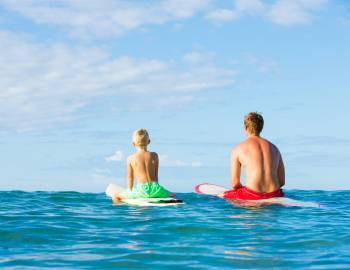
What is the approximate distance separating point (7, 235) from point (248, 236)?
3.11 meters

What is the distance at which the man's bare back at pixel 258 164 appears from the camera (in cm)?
1004

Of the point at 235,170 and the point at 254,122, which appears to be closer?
the point at 254,122

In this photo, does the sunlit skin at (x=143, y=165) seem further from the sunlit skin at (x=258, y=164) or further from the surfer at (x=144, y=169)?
the sunlit skin at (x=258, y=164)

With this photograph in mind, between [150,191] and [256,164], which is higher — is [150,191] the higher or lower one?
the lower one

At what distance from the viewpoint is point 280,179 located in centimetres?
1059

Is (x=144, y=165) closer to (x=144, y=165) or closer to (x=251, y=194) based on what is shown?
(x=144, y=165)

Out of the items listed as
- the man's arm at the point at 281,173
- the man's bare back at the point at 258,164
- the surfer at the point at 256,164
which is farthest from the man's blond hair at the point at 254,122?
the man's arm at the point at 281,173

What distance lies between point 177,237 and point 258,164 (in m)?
3.65

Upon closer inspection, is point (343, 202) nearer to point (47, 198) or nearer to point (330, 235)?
point (330, 235)

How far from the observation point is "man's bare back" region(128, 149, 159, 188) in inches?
431

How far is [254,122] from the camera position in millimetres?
10148

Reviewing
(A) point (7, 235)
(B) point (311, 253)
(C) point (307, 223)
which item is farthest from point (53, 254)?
(C) point (307, 223)

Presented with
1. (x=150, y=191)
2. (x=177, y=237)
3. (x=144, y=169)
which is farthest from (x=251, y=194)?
(x=177, y=237)

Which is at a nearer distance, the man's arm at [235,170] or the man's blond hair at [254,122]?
the man's blond hair at [254,122]
